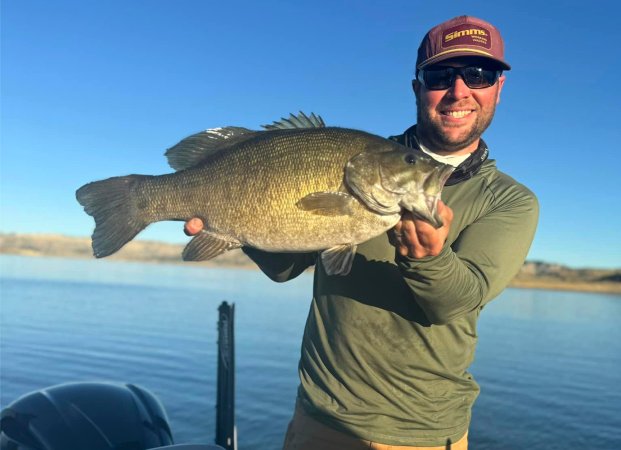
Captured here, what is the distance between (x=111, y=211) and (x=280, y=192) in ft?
4.08

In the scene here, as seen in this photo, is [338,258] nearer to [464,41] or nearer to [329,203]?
[329,203]

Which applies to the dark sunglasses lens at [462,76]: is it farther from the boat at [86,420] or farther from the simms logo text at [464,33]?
the boat at [86,420]

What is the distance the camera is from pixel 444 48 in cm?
321

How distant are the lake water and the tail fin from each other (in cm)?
707

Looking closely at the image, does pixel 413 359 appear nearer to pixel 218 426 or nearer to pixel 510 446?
pixel 218 426

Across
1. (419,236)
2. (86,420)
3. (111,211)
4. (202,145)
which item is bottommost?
(86,420)

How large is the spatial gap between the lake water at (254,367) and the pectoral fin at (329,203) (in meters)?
7.88

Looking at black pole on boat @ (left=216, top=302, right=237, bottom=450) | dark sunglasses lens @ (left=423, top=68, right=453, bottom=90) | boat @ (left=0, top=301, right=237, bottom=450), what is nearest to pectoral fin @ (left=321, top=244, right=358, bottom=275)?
dark sunglasses lens @ (left=423, top=68, right=453, bottom=90)

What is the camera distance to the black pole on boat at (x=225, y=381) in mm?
5980

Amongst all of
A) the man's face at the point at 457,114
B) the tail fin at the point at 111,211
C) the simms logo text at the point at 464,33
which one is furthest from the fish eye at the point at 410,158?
the tail fin at the point at 111,211

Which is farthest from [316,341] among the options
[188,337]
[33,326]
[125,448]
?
[33,326]

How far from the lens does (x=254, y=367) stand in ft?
47.9

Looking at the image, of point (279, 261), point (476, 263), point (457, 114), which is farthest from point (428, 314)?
point (457, 114)

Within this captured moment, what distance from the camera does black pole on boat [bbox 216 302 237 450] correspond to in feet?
19.6
